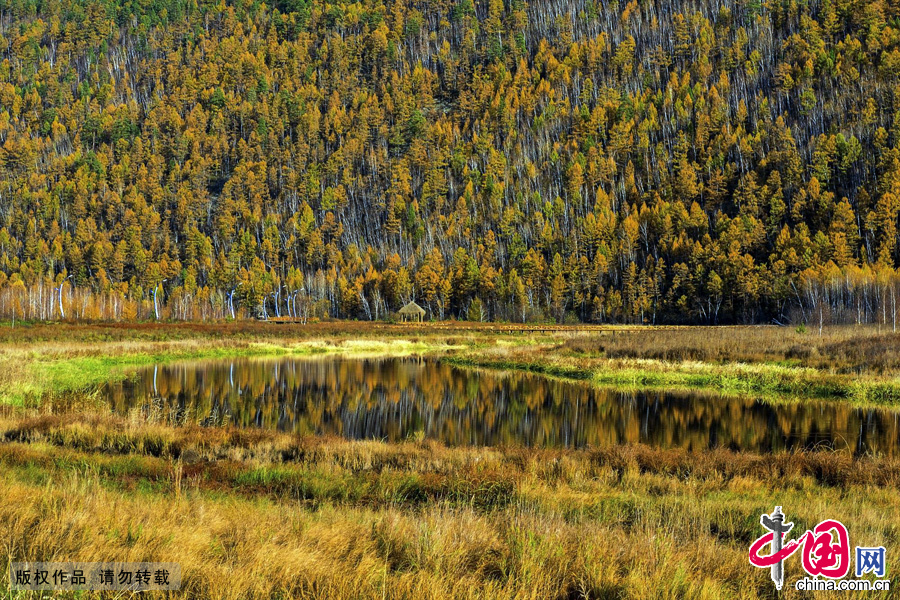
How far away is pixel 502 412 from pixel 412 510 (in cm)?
1777

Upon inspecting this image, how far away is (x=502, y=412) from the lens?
2739 cm

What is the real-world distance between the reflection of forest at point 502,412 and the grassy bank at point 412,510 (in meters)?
5.55

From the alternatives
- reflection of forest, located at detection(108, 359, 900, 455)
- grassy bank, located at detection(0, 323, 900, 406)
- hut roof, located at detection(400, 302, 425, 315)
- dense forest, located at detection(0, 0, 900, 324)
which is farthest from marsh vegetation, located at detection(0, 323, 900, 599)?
hut roof, located at detection(400, 302, 425, 315)

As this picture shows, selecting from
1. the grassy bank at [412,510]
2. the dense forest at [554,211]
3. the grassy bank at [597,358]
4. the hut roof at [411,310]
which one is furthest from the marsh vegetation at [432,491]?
the hut roof at [411,310]

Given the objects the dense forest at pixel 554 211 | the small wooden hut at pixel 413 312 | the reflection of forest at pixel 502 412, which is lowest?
the reflection of forest at pixel 502 412

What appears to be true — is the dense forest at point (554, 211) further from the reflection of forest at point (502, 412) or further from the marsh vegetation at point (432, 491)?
the marsh vegetation at point (432, 491)

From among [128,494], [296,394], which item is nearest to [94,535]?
[128,494]

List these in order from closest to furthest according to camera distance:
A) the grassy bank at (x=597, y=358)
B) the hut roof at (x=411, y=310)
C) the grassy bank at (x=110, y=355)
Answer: the grassy bank at (x=110, y=355) → the grassy bank at (x=597, y=358) → the hut roof at (x=411, y=310)

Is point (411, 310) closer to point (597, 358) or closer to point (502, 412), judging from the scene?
point (597, 358)

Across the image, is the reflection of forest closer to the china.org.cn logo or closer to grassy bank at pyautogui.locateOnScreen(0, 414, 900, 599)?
grassy bank at pyautogui.locateOnScreen(0, 414, 900, 599)

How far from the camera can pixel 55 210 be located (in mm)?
172875

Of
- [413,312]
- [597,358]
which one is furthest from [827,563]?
[413,312]

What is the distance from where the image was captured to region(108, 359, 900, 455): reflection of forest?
21438 millimetres

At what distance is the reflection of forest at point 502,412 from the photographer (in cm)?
2144
